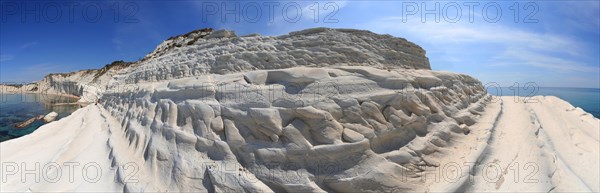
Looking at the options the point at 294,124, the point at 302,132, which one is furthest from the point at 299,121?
the point at 302,132

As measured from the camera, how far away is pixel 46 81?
4622cm

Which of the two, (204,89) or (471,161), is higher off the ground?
(204,89)

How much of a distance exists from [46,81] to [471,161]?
62.2m

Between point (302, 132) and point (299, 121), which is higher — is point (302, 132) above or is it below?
below

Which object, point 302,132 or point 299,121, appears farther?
point 299,121

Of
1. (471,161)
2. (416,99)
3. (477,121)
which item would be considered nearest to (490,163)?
(471,161)

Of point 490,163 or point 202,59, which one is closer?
point 490,163

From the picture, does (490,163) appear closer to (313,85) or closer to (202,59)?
(313,85)

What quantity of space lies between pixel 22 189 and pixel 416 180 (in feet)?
18.5

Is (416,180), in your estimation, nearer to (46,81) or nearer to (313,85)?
(313,85)

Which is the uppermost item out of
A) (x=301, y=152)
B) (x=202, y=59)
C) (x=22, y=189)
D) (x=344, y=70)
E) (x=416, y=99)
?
(x=202, y=59)

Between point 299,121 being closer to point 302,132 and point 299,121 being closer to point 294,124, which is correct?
point 294,124

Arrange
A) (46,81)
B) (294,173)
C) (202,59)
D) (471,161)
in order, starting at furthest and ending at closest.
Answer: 1. (46,81)
2. (202,59)
3. (471,161)
4. (294,173)

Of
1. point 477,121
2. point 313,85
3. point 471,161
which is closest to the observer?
point 471,161
